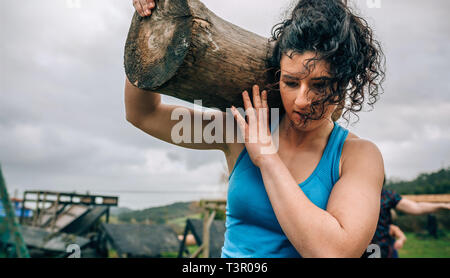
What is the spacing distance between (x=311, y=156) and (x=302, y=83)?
15.2 inches

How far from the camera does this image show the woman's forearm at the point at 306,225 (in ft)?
4.08

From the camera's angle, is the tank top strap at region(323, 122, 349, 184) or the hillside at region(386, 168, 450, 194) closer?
the tank top strap at region(323, 122, 349, 184)

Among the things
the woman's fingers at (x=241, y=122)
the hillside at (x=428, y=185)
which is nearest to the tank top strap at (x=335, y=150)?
the woman's fingers at (x=241, y=122)

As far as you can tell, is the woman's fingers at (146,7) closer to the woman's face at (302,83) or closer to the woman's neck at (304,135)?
the woman's face at (302,83)

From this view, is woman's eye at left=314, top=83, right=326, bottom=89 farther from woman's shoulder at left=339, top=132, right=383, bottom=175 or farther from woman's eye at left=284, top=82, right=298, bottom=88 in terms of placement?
woman's shoulder at left=339, top=132, right=383, bottom=175

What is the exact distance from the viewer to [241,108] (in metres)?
1.77

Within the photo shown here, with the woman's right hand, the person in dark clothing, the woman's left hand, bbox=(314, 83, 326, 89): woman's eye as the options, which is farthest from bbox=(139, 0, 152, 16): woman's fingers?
the person in dark clothing

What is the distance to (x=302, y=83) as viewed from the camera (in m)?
1.43

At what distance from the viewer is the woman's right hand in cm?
151

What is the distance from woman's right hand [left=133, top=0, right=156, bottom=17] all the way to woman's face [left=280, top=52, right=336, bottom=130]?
61cm
